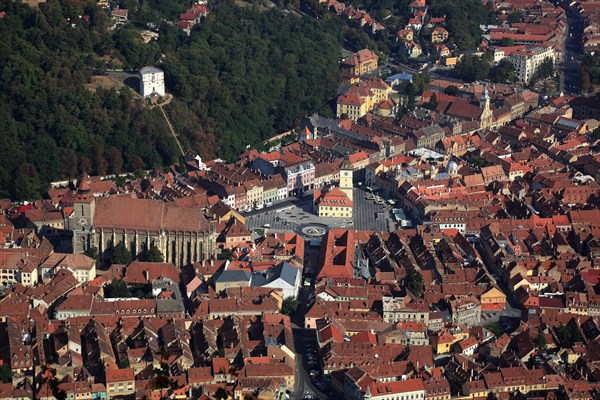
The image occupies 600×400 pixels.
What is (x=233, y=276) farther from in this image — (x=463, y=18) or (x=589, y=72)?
(x=463, y=18)

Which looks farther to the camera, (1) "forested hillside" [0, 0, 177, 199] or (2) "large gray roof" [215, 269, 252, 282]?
(1) "forested hillside" [0, 0, 177, 199]

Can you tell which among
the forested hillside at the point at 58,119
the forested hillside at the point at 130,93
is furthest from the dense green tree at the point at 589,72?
the forested hillside at the point at 58,119

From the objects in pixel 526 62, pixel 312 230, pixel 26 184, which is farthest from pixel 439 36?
pixel 26 184

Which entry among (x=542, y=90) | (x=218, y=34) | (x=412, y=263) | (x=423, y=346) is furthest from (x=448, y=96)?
(x=423, y=346)

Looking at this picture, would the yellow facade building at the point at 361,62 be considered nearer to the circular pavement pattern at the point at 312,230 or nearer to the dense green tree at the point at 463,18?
the dense green tree at the point at 463,18

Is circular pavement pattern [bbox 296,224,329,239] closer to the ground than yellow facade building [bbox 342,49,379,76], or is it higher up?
closer to the ground

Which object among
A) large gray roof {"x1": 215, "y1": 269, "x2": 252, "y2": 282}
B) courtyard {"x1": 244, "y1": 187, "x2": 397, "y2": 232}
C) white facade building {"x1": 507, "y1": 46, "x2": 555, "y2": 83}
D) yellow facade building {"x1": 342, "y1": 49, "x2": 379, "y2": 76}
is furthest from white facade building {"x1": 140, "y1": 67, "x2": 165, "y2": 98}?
white facade building {"x1": 507, "y1": 46, "x2": 555, "y2": 83}

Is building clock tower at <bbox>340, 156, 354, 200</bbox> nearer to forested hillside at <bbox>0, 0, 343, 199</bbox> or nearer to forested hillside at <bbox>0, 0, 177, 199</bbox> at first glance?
forested hillside at <bbox>0, 0, 343, 199</bbox>
